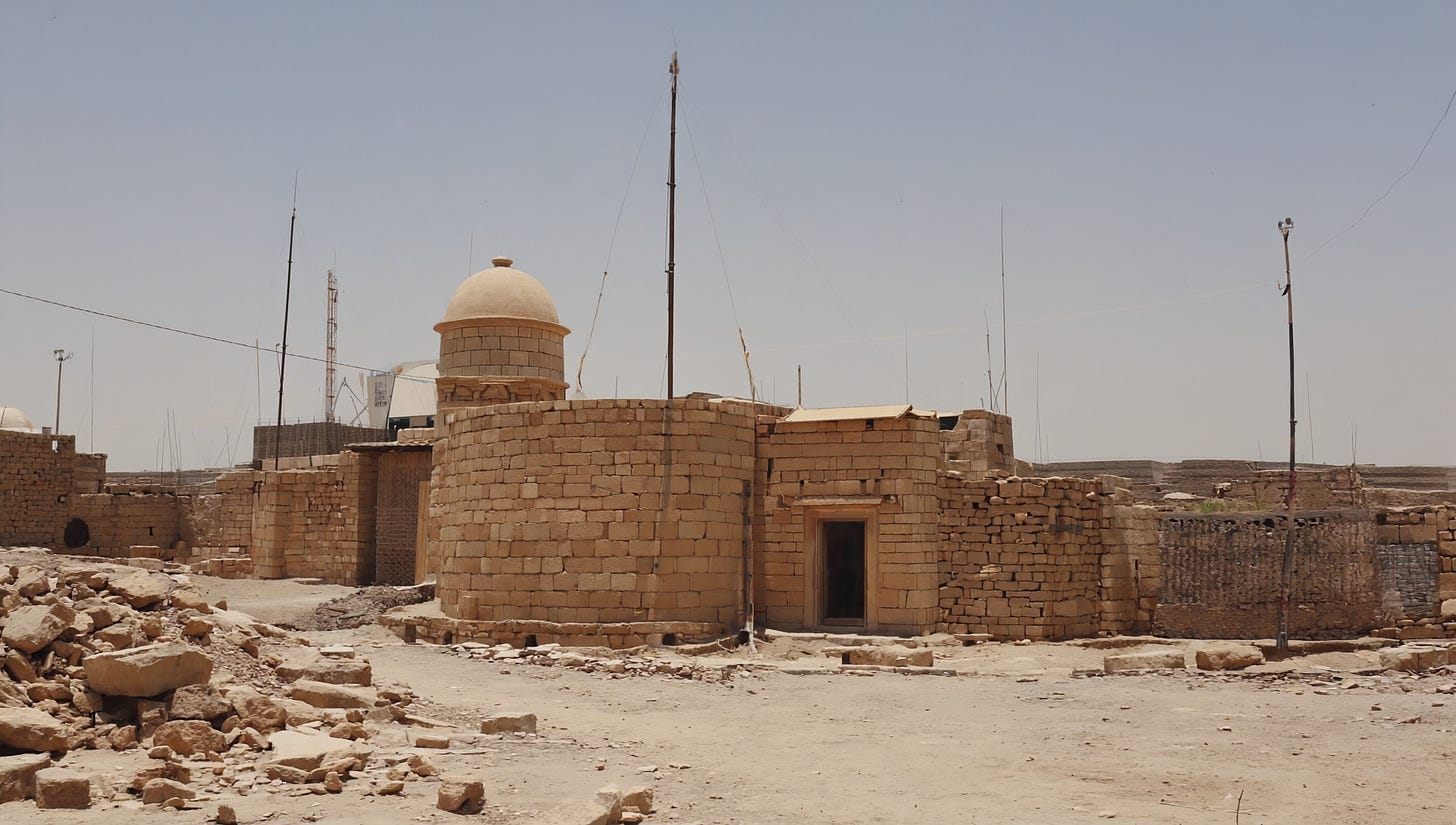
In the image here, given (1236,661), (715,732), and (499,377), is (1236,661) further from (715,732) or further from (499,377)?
(499,377)

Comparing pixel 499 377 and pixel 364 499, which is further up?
pixel 499 377

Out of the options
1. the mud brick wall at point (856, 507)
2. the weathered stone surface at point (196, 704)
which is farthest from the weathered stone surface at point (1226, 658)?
the weathered stone surface at point (196, 704)

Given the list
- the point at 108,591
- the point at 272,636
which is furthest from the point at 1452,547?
the point at 108,591

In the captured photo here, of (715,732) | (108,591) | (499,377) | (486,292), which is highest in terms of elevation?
(486,292)

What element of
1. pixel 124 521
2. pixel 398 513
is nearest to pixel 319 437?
pixel 124 521

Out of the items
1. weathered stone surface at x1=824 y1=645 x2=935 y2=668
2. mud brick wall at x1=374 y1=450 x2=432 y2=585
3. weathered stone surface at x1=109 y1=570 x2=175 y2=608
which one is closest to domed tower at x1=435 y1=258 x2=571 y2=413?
mud brick wall at x1=374 y1=450 x2=432 y2=585

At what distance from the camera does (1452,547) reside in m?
15.4

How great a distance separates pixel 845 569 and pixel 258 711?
10.2 m

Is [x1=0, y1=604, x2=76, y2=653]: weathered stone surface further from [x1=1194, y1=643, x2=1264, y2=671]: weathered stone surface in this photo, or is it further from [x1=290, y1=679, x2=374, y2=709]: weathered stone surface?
[x1=1194, y1=643, x2=1264, y2=671]: weathered stone surface

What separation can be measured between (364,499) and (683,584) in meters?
12.0

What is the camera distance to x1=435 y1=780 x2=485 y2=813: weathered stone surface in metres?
7.33

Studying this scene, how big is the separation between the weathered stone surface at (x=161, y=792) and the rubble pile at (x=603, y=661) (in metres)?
6.93

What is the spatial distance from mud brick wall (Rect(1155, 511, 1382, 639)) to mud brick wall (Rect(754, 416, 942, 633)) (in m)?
3.29

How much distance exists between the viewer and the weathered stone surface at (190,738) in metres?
8.29
